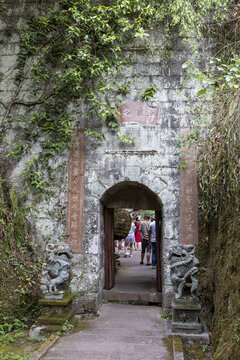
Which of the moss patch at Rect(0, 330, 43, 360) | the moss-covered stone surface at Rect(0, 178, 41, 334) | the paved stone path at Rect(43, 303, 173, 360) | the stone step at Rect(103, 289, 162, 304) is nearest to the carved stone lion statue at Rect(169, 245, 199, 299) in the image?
the paved stone path at Rect(43, 303, 173, 360)

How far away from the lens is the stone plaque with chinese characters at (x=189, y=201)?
18.3 ft

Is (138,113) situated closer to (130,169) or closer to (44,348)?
(130,169)

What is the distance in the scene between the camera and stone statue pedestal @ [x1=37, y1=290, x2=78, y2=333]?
4527 millimetres

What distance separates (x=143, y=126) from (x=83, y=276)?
105 inches

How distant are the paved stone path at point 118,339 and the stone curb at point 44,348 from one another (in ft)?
0.16

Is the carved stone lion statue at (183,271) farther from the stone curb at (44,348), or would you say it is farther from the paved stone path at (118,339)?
the stone curb at (44,348)

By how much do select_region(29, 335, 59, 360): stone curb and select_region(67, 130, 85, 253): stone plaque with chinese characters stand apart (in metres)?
1.62

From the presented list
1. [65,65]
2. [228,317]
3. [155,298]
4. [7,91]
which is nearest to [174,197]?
[155,298]

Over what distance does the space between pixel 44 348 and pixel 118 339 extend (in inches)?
37.6

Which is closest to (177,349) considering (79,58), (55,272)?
(55,272)

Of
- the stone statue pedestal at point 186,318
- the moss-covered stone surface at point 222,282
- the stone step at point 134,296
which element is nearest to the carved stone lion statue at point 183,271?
the stone statue pedestal at point 186,318

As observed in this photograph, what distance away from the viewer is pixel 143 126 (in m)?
5.84

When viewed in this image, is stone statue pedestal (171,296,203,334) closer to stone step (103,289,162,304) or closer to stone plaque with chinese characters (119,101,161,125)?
stone step (103,289,162,304)

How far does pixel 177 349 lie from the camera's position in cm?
398
